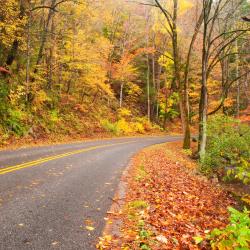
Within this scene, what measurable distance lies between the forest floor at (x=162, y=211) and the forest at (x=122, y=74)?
1515 mm

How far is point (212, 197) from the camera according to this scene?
10383mm

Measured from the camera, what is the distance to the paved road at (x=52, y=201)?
17.1ft

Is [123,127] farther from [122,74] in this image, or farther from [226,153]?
[226,153]

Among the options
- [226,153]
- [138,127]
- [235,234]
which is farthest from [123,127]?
[235,234]

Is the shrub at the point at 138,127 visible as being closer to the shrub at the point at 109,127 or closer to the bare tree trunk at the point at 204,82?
the shrub at the point at 109,127

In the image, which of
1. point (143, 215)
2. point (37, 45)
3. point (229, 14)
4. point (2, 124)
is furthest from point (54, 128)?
point (143, 215)

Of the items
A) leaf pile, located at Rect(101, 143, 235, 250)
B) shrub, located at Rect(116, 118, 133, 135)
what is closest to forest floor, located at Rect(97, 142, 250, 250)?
leaf pile, located at Rect(101, 143, 235, 250)

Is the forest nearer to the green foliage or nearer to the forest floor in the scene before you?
the forest floor

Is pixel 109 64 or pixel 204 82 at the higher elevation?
pixel 109 64

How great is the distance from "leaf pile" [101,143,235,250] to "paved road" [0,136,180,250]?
0.64 metres

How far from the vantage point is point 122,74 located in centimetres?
3769

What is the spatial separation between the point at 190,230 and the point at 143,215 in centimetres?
108

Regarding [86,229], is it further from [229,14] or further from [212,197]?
[229,14]

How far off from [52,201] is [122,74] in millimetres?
Answer: 31414
